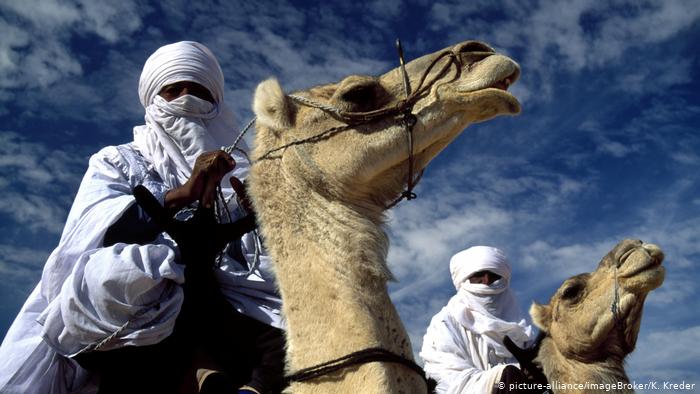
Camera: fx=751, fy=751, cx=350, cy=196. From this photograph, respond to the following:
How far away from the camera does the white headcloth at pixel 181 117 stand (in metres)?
4.26

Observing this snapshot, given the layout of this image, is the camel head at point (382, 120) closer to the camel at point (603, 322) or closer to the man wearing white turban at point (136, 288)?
the man wearing white turban at point (136, 288)

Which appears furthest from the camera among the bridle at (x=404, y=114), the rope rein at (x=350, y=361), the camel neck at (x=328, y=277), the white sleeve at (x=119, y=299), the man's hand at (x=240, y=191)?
the man's hand at (x=240, y=191)

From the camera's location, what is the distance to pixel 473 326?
345 inches

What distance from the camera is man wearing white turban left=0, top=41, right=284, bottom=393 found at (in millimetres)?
3270

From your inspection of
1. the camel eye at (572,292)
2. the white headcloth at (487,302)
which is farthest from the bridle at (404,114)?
the white headcloth at (487,302)

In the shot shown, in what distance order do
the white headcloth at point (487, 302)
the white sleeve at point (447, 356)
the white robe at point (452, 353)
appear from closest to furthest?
the white sleeve at point (447, 356) → the white robe at point (452, 353) → the white headcloth at point (487, 302)

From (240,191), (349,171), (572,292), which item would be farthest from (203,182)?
(572,292)

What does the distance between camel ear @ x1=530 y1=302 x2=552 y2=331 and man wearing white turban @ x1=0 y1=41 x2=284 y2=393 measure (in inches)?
145

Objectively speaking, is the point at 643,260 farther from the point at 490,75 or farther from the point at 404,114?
the point at 404,114

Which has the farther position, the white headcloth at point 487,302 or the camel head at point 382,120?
the white headcloth at point 487,302

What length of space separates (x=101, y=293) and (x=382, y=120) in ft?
4.69

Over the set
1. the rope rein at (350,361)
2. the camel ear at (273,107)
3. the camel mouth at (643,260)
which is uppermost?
the camel mouth at (643,260)

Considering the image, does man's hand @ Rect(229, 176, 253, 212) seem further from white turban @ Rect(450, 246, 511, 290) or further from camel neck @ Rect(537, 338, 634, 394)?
white turban @ Rect(450, 246, 511, 290)

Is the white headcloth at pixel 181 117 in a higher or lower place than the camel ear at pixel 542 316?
lower
